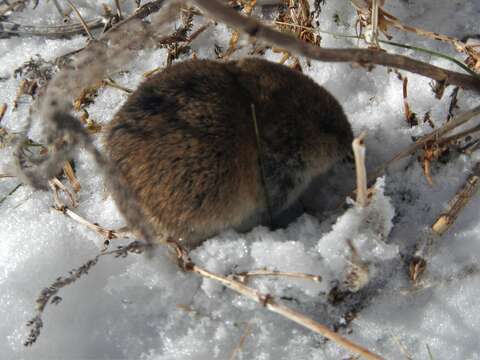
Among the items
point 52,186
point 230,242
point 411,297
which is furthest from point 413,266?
point 52,186

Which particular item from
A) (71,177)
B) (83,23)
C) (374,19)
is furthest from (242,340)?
(83,23)

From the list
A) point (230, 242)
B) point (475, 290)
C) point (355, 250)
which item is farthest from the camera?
point (230, 242)

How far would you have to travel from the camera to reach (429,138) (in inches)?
100

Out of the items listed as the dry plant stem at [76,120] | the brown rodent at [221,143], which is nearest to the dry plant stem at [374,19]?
the brown rodent at [221,143]

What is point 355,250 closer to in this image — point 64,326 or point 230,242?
point 230,242

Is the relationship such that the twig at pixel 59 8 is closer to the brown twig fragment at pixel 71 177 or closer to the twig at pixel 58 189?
the brown twig fragment at pixel 71 177

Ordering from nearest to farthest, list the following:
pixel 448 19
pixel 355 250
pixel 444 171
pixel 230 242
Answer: pixel 355 250
pixel 230 242
pixel 444 171
pixel 448 19

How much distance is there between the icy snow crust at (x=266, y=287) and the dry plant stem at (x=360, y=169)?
0.25 feet

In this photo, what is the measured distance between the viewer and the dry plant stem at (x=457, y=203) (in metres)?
2.41

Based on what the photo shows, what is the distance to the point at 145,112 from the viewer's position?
7.71ft

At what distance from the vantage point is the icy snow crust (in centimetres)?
229

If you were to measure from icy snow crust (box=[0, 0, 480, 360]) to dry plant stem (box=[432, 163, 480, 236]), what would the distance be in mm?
71

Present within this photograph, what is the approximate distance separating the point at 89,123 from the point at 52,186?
47 cm

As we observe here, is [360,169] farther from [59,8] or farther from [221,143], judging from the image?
[59,8]
